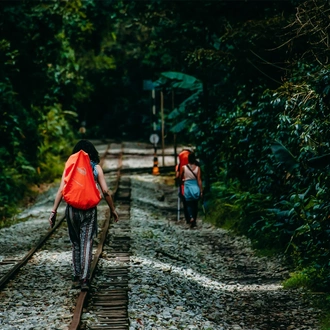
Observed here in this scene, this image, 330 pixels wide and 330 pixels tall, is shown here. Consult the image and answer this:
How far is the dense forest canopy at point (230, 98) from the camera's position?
1027 cm

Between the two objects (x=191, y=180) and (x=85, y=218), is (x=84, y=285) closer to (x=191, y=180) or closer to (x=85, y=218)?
(x=85, y=218)

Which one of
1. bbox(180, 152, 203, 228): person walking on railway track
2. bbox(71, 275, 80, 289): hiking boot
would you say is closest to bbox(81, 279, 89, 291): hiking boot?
bbox(71, 275, 80, 289): hiking boot

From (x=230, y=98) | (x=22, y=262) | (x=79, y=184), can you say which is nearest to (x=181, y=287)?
(x=79, y=184)

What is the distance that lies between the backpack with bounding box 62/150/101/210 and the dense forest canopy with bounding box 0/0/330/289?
240 cm

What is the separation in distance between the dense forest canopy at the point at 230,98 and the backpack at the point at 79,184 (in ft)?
7.87

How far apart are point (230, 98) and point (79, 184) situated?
1156cm

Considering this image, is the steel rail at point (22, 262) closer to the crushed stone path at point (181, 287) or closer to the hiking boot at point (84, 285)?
the crushed stone path at point (181, 287)

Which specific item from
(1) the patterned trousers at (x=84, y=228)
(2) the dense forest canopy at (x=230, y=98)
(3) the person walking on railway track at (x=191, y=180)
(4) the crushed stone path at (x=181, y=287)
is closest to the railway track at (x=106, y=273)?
(4) the crushed stone path at (x=181, y=287)

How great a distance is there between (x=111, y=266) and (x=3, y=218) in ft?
28.0

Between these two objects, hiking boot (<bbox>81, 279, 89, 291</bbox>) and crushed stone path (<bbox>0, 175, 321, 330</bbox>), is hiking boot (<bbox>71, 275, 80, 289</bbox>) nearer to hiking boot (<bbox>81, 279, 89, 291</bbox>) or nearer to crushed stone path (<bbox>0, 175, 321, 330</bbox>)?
crushed stone path (<bbox>0, 175, 321, 330</bbox>)

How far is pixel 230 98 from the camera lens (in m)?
20.2

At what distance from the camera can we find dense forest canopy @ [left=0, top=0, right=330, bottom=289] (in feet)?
33.7

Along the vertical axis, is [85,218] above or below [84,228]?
above

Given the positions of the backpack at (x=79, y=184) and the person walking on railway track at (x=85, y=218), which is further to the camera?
the person walking on railway track at (x=85, y=218)
